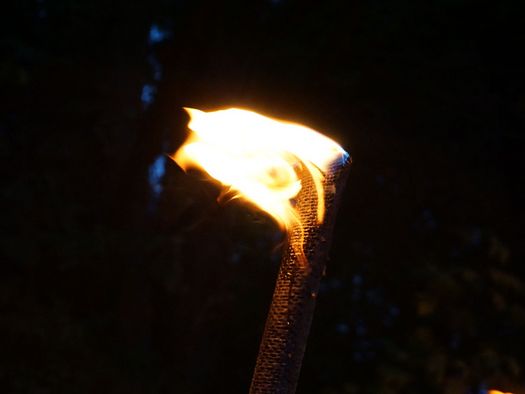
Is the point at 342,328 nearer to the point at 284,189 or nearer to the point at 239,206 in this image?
the point at 239,206

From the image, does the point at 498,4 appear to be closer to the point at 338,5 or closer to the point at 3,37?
the point at 338,5

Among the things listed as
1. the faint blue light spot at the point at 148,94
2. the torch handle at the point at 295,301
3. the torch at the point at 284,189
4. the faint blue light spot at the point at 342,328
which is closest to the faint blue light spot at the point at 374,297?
the faint blue light spot at the point at 342,328

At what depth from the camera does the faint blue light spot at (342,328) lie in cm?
693

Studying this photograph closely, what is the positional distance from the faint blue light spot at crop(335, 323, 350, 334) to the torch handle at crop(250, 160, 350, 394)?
5.75 meters

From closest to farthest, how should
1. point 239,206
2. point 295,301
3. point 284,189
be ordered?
1. point 295,301
2. point 284,189
3. point 239,206

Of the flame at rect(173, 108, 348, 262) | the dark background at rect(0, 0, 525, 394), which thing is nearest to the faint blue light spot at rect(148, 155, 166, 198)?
the dark background at rect(0, 0, 525, 394)

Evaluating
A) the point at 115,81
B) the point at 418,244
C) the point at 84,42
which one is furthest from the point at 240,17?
the point at 418,244

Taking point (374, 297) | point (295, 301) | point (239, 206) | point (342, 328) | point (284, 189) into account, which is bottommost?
point (295, 301)

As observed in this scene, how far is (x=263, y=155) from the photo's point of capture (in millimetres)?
1515

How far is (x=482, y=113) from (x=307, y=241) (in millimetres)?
5306

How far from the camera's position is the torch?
1265 mm

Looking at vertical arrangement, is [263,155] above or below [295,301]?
above

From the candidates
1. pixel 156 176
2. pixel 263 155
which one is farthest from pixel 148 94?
pixel 263 155

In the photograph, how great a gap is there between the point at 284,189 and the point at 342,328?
5.70m
